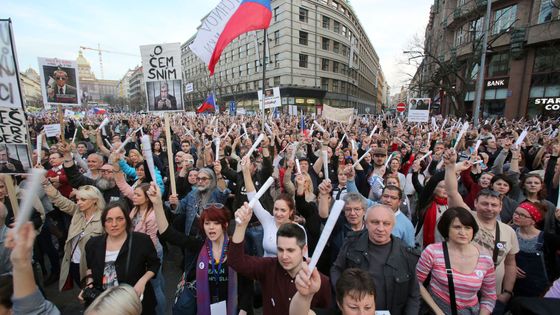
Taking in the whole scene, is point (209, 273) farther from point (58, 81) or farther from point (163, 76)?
point (58, 81)

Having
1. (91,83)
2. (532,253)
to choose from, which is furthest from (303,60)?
(91,83)

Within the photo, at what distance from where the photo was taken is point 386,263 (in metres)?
2.13

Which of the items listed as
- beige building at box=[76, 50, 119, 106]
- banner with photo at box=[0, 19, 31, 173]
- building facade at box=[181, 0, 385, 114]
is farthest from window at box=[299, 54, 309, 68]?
beige building at box=[76, 50, 119, 106]

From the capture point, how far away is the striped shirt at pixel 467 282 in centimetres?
223

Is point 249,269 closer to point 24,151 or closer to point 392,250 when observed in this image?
point 392,250

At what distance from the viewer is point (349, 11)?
53.1 m

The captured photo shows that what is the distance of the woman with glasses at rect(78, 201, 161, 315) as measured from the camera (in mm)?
2490

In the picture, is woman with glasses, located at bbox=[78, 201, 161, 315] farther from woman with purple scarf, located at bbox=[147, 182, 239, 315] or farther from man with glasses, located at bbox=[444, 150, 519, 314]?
man with glasses, located at bbox=[444, 150, 519, 314]

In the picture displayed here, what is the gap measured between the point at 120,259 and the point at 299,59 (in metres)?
42.8

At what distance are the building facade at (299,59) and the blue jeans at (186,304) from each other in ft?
115

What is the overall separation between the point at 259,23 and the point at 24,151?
18.1 ft

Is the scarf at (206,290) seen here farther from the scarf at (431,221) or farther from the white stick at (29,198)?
the scarf at (431,221)

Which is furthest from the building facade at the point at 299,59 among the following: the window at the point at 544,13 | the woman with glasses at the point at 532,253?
the woman with glasses at the point at 532,253

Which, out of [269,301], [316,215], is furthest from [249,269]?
[316,215]
